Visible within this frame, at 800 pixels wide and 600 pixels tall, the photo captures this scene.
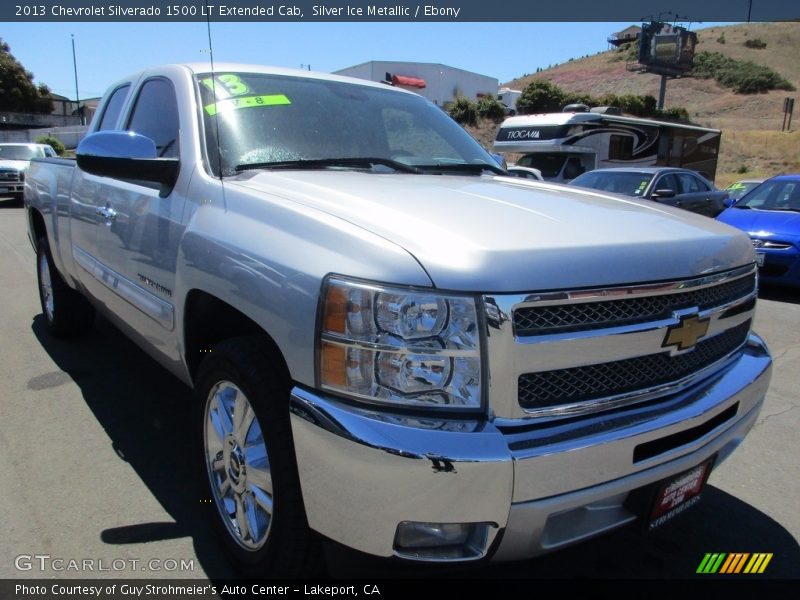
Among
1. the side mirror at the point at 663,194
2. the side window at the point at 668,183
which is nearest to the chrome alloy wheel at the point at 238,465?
the side mirror at the point at 663,194

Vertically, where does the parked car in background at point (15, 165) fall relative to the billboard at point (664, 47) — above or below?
below

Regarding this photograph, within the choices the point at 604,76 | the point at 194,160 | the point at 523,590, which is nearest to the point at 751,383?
the point at 523,590

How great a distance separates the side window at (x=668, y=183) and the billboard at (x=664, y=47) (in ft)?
158

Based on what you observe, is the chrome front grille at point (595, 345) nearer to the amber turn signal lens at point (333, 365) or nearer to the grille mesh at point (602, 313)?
the grille mesh at point (602, 313)

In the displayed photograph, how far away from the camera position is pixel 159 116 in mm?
3299

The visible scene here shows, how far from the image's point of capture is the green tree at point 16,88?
54.9m

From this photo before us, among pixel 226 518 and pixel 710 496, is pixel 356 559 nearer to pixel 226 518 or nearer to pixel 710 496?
pixel 226 518

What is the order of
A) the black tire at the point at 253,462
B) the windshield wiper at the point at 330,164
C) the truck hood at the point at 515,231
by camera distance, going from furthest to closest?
the windshield wiper at the point at 330,164 < the black tire at the point at 253,462 < the truck hood at the point at 515,231

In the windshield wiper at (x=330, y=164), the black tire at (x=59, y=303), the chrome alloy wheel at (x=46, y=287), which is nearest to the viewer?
the windshield wiper at (x=330, y=164)

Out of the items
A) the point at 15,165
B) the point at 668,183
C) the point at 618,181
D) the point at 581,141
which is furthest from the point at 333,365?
the point at 15,165

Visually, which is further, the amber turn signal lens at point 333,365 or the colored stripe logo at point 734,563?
the colored stripe logo at point 734,563

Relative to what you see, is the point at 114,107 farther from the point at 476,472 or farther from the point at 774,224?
the point at 774,224

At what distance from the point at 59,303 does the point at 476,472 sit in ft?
14.5

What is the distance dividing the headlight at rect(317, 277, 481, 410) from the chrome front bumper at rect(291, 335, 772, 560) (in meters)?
0.07
